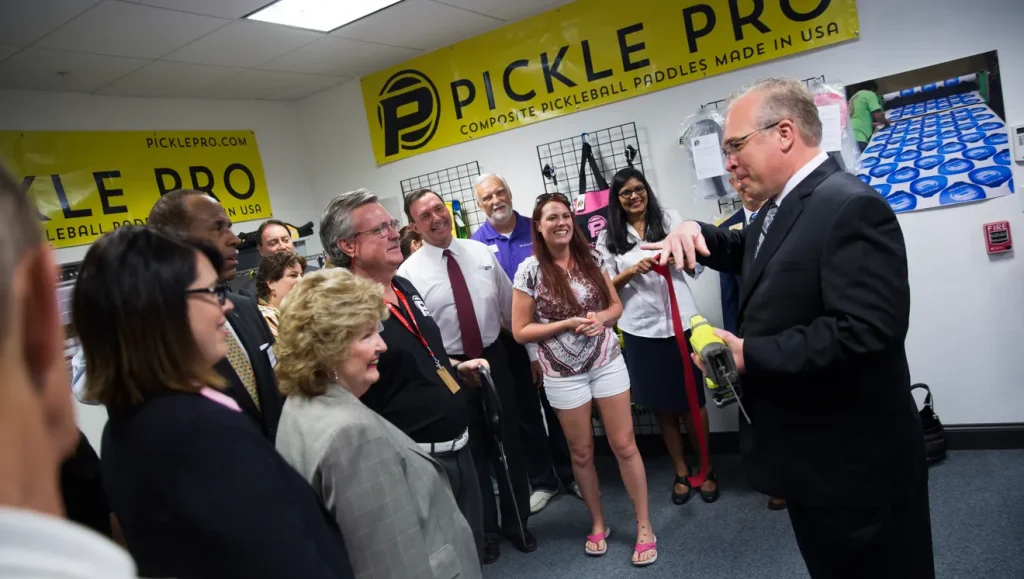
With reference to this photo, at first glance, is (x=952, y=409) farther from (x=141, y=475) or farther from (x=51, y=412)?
(x=51, y=412)

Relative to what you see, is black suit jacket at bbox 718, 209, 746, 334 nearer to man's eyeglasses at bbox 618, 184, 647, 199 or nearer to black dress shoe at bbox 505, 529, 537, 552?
man's eyeglasses at bbox 618, 184, 647, 199

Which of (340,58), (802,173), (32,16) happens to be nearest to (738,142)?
(802,173)

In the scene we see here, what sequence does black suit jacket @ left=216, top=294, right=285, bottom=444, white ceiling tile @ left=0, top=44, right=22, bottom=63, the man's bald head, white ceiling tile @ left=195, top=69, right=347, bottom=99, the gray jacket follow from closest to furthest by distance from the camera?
the gray jacket
black suit jacket @ left=216, top=294, right=285, bottom=444
the man's bald head
white ceiling tile @ left=0, top=44, right=22, bottom=63
white ceiling tile @ left=195, top=69, right=347, bottom=99

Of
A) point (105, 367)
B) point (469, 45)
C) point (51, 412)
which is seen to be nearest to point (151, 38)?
point (469, 45)

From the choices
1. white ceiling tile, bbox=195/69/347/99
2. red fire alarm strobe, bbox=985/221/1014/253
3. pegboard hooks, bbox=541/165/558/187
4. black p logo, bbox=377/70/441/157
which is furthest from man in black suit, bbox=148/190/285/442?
red fire alarm strobe, bbox=985/221/1014/253

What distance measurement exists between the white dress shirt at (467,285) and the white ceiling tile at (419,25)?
153cm

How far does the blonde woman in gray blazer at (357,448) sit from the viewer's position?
1.31 metres

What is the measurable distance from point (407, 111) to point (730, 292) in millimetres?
2786

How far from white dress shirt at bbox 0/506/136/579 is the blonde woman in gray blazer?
40.0 inches

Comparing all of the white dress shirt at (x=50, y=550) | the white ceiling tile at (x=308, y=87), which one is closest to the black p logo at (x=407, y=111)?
the white ceiling tile at (x=308, y=87)

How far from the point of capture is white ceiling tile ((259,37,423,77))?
13.4ft

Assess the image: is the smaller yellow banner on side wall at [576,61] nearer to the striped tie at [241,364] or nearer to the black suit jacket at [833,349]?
the black suit jacket at [833,349]

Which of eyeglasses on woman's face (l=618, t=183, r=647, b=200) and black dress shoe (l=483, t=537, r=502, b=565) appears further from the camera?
eyeglasses on woman's face (l=618, t=183, r=647, b=200)

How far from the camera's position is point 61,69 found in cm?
357
